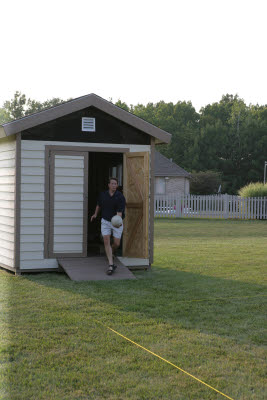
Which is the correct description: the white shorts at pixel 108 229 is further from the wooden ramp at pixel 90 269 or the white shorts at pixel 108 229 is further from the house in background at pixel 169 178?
the house in background at pixel 169 178

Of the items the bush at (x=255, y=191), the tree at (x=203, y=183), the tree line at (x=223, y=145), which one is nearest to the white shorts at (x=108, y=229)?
the bush at (x=255, y=191)

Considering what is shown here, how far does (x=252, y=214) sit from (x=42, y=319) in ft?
85.2

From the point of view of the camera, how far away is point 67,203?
10789 millimetres

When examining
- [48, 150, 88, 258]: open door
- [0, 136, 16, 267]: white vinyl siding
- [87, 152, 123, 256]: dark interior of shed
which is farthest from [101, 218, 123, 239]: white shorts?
[87, 152, 123, 256]: dark interior of shed

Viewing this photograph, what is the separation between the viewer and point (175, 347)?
576 centimetres

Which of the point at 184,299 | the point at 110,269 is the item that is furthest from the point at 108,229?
the point at 184,299

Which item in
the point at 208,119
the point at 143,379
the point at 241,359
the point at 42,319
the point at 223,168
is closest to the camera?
the point at 143,379

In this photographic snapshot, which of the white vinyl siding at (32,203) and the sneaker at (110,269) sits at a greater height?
the white vinyl siding at (32,203)

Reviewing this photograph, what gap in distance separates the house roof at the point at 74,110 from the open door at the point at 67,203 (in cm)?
69

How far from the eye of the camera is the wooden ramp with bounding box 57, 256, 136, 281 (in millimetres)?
9887

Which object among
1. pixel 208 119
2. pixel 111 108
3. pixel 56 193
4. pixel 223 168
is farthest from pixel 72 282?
pixel 208 119

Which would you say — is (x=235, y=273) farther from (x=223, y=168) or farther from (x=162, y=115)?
(x=162, y=115)

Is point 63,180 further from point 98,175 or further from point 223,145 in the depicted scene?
point 223,145

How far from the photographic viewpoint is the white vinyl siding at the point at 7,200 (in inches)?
420
